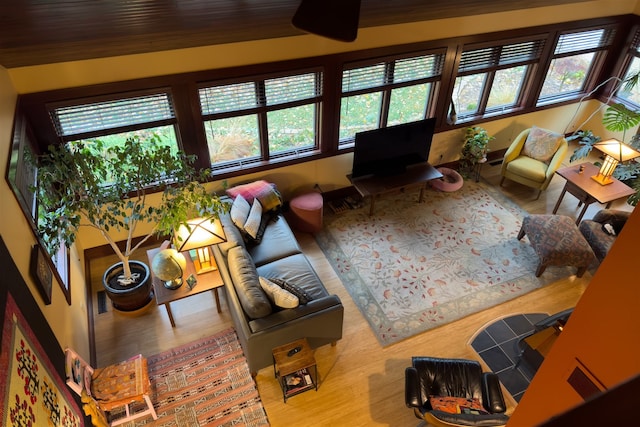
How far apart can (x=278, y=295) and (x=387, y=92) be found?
3.28 metres

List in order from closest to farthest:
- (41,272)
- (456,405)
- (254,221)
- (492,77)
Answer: (41,272) < (456,405) < (254,221) < (492,77)

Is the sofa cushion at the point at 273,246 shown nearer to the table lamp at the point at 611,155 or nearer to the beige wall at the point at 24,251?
the beige wall at the point at 24,251

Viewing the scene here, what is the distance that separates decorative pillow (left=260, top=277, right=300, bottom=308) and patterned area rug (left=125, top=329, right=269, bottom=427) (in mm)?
853

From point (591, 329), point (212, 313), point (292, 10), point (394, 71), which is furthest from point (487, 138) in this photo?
point (591, 329)

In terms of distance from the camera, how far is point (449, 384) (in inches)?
147

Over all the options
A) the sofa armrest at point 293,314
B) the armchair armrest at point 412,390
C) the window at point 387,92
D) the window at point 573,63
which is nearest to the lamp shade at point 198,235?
the sofa armrest at point 293,314

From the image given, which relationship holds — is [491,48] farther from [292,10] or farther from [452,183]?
[292,10]

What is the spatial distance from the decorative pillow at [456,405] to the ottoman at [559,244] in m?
2.32

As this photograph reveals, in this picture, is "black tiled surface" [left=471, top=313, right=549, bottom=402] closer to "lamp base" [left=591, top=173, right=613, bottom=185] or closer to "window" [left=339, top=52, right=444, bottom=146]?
"lamp base" [left=591, top=173, right=613, bottom=185]

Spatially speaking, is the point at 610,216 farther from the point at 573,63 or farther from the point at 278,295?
the point at 278,295

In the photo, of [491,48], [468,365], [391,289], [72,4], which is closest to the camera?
[72,4]

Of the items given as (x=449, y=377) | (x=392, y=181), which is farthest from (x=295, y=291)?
(x=392, y=181)

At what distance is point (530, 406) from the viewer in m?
2.35

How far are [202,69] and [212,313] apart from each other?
8.56ft
